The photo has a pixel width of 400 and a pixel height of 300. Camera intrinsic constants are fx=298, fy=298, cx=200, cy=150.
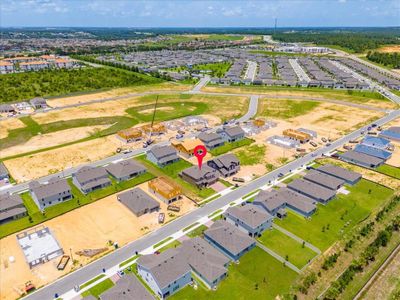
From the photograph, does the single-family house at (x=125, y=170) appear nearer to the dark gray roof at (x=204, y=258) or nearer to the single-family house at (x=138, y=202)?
the single-family house at (x=138, y=202)

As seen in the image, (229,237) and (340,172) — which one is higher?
(340,172)

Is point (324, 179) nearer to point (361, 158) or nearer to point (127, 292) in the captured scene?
point (361, 158)

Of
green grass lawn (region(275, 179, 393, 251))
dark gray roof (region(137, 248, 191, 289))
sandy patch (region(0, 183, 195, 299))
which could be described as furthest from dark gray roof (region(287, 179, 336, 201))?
dark gray roof (region(137, 248, 191, 289))

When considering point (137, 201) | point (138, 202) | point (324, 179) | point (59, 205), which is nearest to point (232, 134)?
point (324, 179)

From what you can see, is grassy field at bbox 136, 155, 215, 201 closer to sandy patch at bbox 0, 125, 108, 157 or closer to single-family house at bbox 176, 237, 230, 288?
single-family house at bbox 176, 237, 230, 288

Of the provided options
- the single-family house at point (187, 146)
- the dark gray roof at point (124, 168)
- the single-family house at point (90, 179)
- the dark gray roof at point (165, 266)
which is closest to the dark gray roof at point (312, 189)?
the single-family house at point (187, 146)
